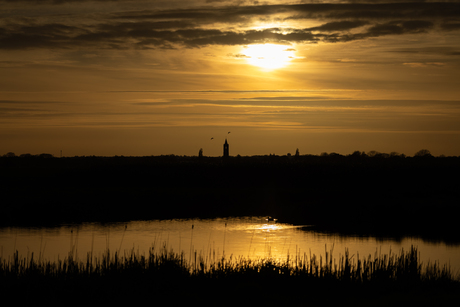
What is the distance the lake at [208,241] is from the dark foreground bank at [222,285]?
22.3ft

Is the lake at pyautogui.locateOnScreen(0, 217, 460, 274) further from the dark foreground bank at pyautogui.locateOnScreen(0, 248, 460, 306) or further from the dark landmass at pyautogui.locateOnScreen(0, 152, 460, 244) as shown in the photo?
the dark foreground bank at pyautogui.locateOnScreen(0, 248, 460, 306)

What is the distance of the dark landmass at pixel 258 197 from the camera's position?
38.8 m

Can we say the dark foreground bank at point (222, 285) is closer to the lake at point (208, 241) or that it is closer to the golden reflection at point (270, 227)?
the lake at point (208, 241)

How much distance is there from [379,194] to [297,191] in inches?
333

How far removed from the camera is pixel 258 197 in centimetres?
5059

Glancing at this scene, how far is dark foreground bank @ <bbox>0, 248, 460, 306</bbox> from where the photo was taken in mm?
14086

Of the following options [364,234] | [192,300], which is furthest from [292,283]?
[364,234]

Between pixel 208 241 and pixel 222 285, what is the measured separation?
528 inches

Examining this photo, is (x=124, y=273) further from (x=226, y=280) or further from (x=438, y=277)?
(x=438, y=277)

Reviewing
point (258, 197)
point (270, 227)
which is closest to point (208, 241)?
point (270, 227)

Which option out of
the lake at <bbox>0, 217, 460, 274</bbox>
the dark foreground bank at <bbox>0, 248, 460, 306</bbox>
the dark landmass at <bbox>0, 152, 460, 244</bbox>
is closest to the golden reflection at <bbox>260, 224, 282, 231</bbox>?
the lake at <bbox>0, 217, 460, 274</bbox>

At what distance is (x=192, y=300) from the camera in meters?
13.7

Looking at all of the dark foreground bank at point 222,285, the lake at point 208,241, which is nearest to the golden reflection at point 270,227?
the lake at point 208,241

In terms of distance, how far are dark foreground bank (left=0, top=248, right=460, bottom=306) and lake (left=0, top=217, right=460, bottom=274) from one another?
679 centimetres
